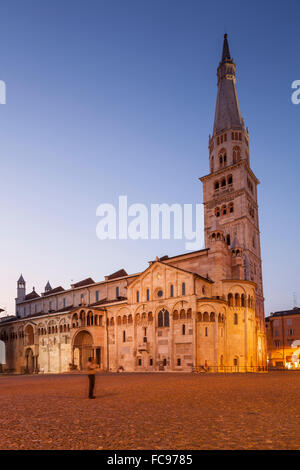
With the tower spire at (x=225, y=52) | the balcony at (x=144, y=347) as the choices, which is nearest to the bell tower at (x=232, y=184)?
the tower spire at (x=225, y=52)

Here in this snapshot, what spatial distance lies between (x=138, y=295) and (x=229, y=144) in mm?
35155

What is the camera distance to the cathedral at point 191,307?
51906 millimetres

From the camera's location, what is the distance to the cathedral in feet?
170

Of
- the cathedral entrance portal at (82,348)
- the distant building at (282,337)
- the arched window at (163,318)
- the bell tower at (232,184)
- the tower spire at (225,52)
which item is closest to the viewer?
the arched window at (163,318)

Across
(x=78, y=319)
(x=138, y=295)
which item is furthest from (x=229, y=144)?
(x=78, y=319)

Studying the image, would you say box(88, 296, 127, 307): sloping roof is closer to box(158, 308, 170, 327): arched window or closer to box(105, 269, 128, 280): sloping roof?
box(105, 269, 128, 280): sloping roof

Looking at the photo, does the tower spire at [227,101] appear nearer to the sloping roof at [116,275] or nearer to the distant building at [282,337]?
the sloping roof at [116,275]

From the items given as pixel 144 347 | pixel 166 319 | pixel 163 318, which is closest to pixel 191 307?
pixel 166 319

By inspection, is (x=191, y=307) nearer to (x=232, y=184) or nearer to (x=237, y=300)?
(x=237, y=300)

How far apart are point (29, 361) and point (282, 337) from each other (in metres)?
56.4

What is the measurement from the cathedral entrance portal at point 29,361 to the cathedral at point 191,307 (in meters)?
0.19

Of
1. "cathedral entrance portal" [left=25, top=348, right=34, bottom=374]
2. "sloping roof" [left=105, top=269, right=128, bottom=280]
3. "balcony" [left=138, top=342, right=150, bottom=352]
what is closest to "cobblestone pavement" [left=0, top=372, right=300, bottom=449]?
"balcony" [left=138, top=342, right=150, bottom=352]

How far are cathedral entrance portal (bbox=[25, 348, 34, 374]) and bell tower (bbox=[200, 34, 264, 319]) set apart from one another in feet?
137

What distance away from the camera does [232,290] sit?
54.1m
